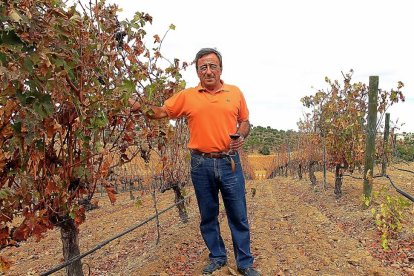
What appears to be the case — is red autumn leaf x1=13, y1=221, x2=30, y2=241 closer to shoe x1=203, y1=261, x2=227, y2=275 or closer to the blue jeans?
the blue jeans

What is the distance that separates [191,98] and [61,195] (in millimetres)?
1447

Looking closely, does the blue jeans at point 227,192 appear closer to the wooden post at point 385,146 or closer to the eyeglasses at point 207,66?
the eyeglasses at point 207,66

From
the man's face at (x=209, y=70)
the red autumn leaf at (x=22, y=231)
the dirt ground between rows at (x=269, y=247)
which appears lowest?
the dirt ground between rows at (x=269, y=247)

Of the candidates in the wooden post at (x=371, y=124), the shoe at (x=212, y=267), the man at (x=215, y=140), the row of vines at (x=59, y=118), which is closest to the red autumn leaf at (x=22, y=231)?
the row of vines at (x=59, y=118)

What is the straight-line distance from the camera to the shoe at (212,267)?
337 cm

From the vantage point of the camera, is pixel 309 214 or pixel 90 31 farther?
pixel 309 214

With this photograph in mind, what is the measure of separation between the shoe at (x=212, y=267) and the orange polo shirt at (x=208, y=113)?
1085mm

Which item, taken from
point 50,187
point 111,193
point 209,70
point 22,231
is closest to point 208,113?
point 209,70

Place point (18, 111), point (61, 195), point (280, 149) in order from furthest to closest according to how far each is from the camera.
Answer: point (280, 149) < point (61, 195) < point (18, 111)

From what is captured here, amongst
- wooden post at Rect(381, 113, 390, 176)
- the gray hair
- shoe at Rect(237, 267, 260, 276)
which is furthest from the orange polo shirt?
wooden post at Rect(381, 113, 390, 176)

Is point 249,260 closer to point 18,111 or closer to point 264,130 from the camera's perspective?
point 18,111

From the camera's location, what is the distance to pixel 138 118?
2814 mm

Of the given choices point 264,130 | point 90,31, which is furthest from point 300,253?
point 264,130

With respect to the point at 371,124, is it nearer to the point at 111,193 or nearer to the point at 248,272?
the point at 248,272
